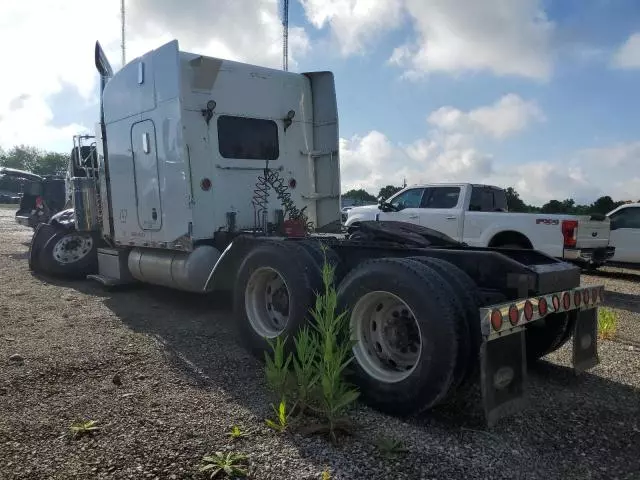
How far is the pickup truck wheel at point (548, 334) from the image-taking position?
170 inches

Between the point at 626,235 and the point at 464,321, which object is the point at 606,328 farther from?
the point at 626,235

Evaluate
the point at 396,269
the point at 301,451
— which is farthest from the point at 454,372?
the point at 301,451

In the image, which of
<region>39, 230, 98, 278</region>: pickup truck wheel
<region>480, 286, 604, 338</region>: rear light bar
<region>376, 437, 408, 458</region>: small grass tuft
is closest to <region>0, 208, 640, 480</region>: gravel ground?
<region>376, 437, 408, 458</region>: small grass tuft

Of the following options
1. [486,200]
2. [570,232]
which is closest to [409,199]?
[486,200]

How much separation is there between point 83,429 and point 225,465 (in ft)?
3.57

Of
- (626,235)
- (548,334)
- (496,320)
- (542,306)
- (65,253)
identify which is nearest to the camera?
(496,320)

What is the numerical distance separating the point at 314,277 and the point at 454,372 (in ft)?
5.27

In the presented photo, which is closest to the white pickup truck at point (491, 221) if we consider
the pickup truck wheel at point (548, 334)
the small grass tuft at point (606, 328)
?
the small grass tuft at point (606, 328)

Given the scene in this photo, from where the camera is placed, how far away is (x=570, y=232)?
8.90m

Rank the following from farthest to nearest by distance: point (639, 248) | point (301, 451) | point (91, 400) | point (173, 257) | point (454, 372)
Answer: point (639, 248)
point (173, 257)
point (91, 400)
point (454, 372)
point (301, 451)

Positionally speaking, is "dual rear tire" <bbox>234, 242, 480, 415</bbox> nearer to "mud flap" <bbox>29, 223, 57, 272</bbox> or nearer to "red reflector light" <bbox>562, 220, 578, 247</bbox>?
"red reflector light" <bbox>562, 220, 578, 247</bbox>

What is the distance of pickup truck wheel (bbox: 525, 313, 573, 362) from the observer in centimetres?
432

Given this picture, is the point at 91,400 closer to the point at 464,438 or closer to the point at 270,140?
the point at 464,438

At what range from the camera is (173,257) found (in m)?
6.80
